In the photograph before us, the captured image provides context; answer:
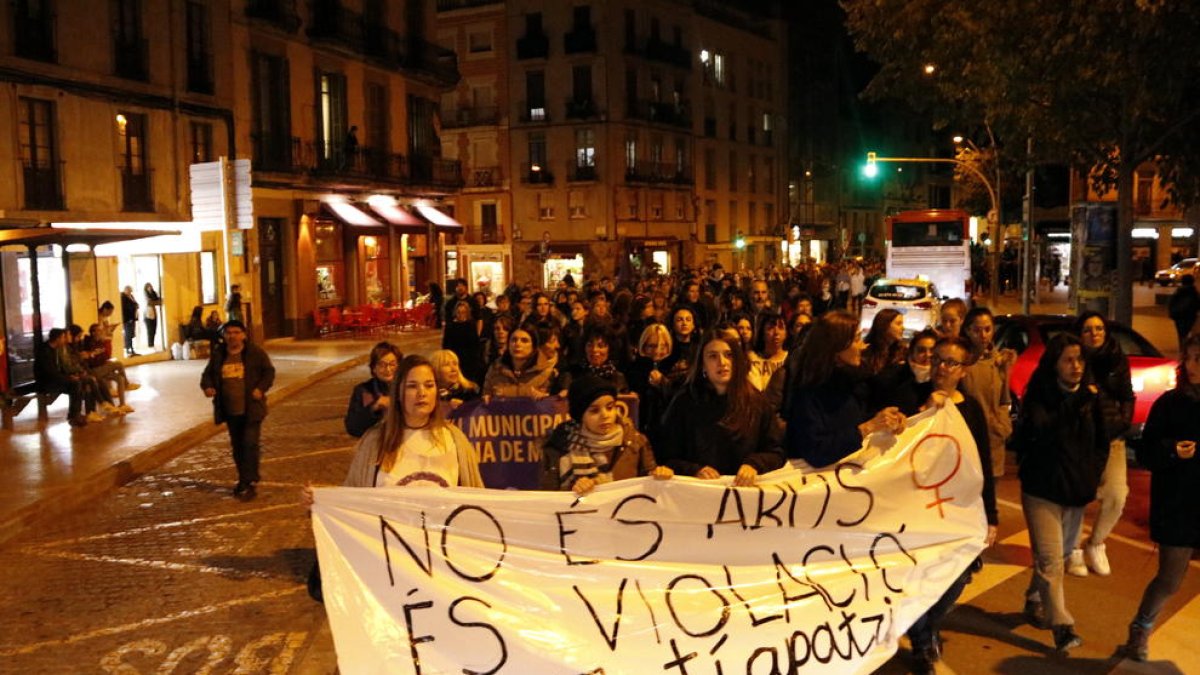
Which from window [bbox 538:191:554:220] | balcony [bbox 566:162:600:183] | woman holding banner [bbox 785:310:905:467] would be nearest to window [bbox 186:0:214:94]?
→ woman holding banner [bbox 785:310:905:467]

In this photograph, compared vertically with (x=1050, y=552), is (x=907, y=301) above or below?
above

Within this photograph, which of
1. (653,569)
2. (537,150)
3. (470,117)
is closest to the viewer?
(653,569)

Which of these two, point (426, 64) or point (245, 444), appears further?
point (426, 64)

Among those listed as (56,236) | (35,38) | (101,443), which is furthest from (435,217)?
(101,443)

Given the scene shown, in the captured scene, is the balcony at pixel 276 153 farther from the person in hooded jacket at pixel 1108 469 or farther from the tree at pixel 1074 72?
the person in hooded jacket at pixel 1108 469

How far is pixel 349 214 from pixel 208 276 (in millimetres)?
6292

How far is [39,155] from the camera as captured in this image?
21.8 m

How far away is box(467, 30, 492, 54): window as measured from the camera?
191 feet

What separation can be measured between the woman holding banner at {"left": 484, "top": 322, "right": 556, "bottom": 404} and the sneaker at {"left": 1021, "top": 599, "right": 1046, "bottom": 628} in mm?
3417

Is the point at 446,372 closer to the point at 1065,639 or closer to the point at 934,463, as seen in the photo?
the point at 934,463

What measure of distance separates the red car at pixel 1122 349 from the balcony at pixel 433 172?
89.8ft

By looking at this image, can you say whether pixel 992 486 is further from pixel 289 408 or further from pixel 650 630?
pixel 289 408

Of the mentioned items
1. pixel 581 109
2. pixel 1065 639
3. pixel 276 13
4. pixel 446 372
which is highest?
pixel 581 109

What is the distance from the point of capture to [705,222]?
64000 millimetres
